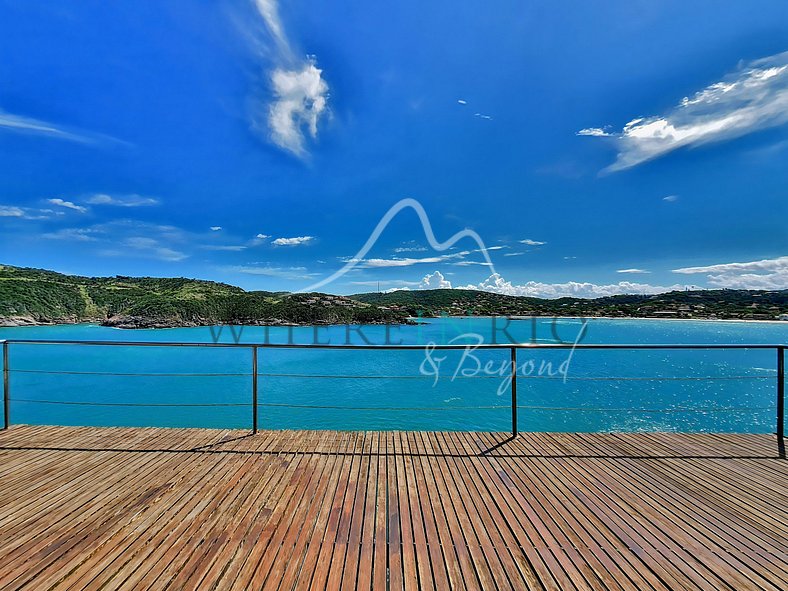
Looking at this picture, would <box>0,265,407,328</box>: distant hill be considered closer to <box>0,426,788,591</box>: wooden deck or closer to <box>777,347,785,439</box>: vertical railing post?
<box>777,347,785,439</box>: vertical railing post

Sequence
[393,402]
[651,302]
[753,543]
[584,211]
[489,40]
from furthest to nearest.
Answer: [651,302] → [584,211] → [393,402] → [489,40] → [753,543]

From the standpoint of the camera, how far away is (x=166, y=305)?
179 feet

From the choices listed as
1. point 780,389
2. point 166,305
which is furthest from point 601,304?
point 166,305

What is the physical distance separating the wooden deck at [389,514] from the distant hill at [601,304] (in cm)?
5130

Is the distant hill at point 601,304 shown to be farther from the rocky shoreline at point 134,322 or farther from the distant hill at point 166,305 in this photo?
the rocky shoreline at point 134,322

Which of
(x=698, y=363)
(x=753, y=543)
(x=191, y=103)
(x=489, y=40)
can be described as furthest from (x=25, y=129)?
(x=698, y=363)

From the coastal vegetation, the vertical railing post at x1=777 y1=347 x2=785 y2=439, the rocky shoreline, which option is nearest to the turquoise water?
the vertical railing post at x1=777 y1=347 x2=785 y2=439

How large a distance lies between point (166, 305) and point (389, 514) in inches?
2576

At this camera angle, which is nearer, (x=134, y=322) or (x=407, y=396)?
(x=407, y=396)

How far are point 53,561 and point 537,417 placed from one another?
1619 centimetres

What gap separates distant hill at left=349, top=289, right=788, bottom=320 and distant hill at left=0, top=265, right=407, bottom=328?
4399mm

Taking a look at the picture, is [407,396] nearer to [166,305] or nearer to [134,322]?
[166,305]

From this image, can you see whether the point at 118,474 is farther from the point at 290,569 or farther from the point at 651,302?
the point at 651,302

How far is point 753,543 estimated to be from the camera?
1599 millimetres
